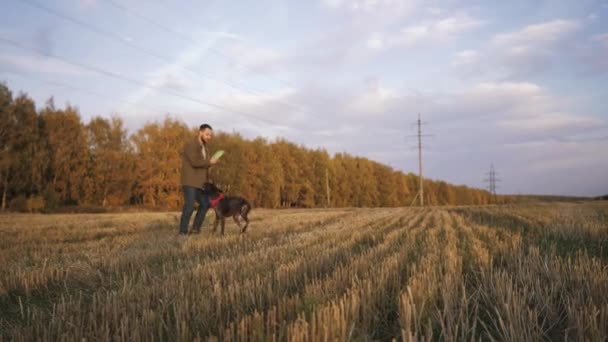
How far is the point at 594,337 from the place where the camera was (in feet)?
4.67

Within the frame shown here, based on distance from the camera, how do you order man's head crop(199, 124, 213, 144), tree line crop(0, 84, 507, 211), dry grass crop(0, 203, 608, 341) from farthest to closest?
tree line crop(0, 84, 507, 211), man's head crop(199, 124, 213, 144), dry grass crop(0, 203, 608, 341)

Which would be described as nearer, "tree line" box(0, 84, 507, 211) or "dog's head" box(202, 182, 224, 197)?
"dog's head" box(202, 182, 224, 197)

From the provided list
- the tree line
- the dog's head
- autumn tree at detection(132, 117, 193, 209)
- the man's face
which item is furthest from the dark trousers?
autumn tree at detection(132, 117, 193, 209)

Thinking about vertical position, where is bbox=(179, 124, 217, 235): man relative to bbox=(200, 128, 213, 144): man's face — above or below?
below

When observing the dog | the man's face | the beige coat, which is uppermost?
the man's face

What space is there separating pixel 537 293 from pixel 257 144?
3922 cm

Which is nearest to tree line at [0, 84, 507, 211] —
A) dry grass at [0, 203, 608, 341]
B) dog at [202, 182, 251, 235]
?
dog at [202, 182, 251, 235]

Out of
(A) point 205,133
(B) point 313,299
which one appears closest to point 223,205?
(A) point 205,133

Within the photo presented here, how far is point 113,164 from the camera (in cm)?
3297

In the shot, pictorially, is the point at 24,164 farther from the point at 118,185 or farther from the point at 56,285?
the point at 56,285

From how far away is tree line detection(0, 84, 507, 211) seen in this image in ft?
91.2

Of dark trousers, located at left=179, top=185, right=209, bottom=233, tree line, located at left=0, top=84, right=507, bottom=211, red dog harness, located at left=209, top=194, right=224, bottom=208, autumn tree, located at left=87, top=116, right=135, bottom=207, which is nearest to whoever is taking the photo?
dark trousers, located at left=179, top=185, right=209, bottom=233

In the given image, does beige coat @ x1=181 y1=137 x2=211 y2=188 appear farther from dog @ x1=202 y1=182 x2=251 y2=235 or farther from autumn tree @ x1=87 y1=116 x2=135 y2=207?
autumn tree @ x1=87 y1=116 x2=135 y2=207

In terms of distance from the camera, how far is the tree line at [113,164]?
27.8 m
